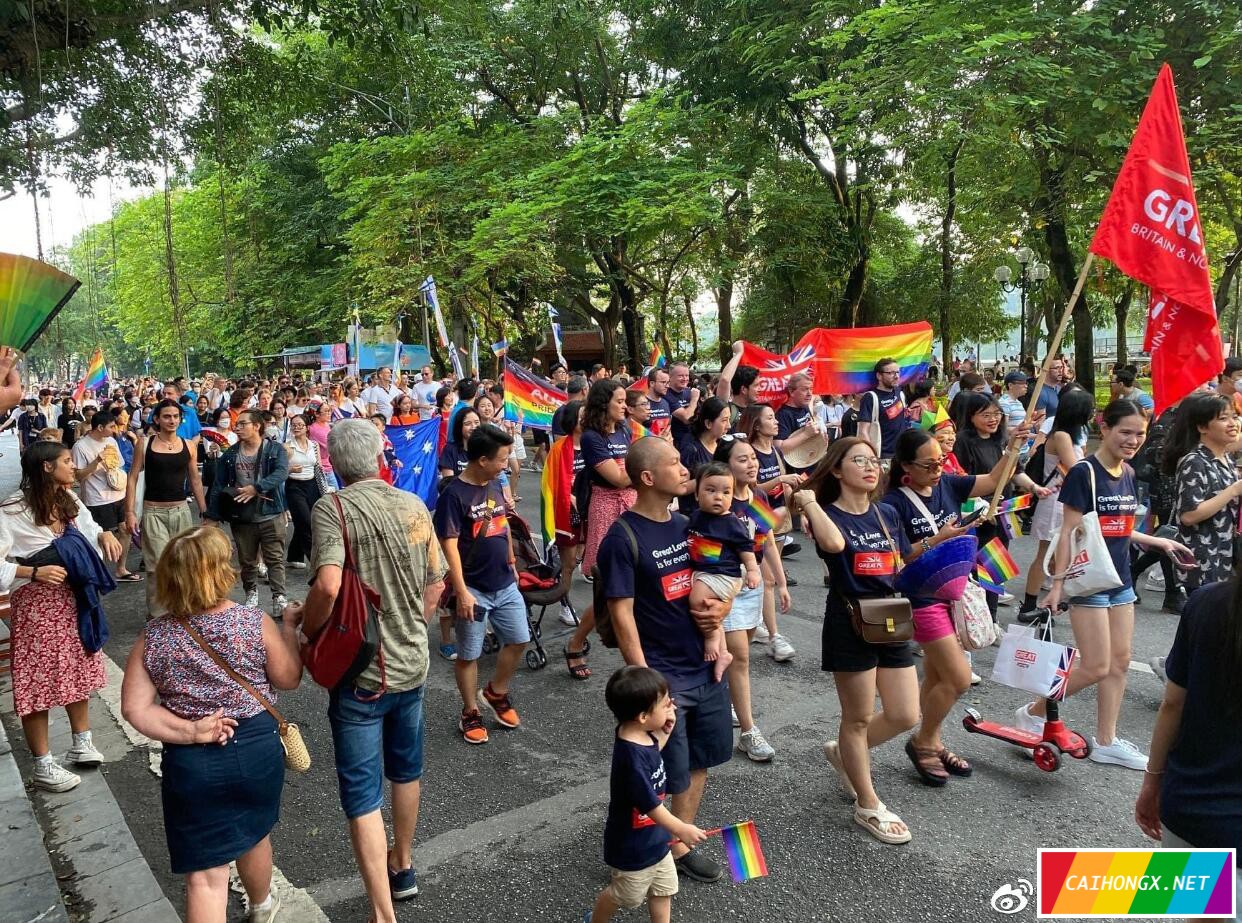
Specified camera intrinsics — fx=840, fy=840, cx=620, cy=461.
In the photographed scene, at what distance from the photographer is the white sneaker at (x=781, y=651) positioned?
225 inches

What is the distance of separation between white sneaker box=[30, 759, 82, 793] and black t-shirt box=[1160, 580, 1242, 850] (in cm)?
470

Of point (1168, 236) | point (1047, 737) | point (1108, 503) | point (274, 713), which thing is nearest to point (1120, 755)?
point (1047, 737)

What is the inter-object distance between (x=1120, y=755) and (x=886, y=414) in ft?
15.0

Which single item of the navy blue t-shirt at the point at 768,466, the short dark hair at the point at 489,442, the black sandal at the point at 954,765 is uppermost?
the short dark hair at the point at 489,442

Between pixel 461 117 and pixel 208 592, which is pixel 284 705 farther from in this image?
pixel 461 117

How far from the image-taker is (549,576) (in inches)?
242

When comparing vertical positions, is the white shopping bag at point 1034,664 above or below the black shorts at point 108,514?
below

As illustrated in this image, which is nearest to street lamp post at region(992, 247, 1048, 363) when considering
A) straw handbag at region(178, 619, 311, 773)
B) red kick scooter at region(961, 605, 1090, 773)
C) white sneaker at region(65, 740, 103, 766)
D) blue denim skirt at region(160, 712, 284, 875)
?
red kick scooter at region(961, 605, 1090, 773)

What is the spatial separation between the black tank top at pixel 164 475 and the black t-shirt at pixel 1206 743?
6.63 metres

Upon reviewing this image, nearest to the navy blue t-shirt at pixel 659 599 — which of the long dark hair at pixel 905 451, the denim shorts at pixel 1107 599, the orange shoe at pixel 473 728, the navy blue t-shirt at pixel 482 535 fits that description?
the long dark hair at pixel 905 451

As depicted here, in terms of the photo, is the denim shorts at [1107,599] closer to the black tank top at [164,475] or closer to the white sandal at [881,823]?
the white sandal at [881,823]

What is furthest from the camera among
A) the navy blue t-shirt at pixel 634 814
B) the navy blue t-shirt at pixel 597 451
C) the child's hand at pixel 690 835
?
the navy blue t-shirt at pixel 597 451

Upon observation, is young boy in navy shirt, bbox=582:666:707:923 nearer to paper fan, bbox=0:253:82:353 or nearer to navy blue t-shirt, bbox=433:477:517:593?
navy blue t-shirt, bbox=433:477:517:593

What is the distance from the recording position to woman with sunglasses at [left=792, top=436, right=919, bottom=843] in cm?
359
